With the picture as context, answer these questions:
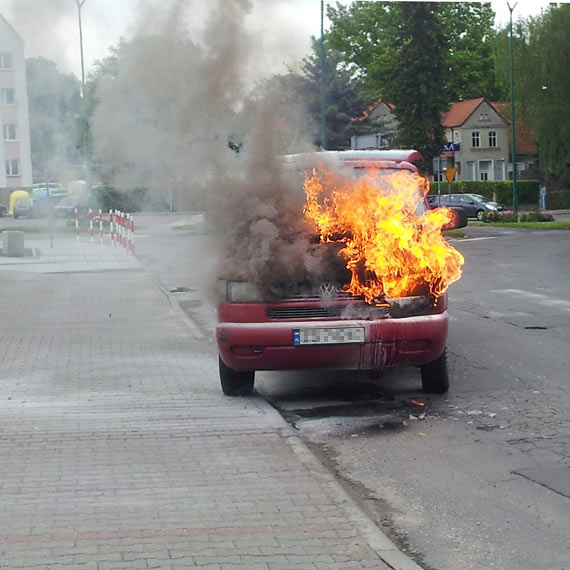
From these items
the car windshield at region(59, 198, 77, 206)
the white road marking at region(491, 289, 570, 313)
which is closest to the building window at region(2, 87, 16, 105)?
the white road marking at region(491, 289, 570, 313)

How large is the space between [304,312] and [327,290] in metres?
0.26

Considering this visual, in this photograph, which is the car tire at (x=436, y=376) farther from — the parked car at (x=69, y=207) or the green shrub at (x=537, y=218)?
the green shrub at (x=537, y=218)

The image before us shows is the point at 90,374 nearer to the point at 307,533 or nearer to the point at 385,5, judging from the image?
the point at 307,533

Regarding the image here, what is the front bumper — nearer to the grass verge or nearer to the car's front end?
the car's front end

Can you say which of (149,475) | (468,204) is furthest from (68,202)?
(468,204)

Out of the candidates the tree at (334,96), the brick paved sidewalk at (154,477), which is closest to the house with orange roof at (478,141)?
the tree at (334,96)

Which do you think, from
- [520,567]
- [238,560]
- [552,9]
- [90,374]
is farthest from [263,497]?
[552,9]

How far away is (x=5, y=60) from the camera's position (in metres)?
8.76

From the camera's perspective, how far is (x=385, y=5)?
62844mm

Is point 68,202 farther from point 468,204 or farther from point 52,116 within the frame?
point 468,204

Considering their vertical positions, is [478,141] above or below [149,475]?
above

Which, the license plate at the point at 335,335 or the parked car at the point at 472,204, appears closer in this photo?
the license plate at the point at 335,335

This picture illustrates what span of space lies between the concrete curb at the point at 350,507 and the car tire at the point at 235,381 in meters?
1.02

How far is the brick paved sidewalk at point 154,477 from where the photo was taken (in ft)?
14.5
